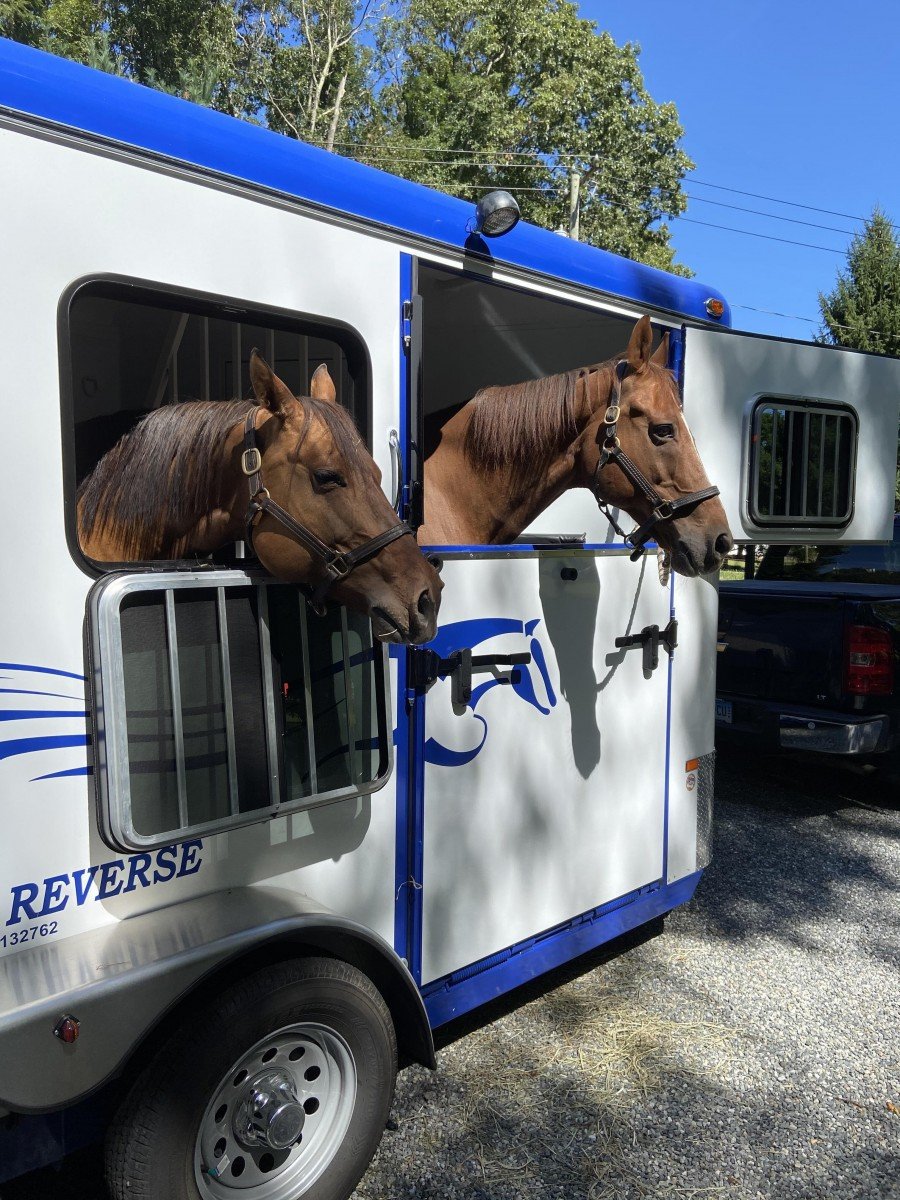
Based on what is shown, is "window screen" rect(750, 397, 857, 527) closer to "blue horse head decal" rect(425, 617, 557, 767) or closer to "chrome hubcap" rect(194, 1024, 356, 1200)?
"blue horse head decal" rect(425, 617, 557, 767)

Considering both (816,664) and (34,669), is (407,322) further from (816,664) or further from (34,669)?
(816,664)

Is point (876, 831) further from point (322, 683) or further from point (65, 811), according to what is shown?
point (65, 811)

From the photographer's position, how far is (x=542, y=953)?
3.04m

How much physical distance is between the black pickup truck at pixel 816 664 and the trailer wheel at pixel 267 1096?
3790mm

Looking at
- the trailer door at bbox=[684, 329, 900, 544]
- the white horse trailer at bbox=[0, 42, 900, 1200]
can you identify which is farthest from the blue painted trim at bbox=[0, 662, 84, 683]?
the trailer door at bbox=[684, 329, 900, 544]

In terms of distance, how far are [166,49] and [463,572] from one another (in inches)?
871

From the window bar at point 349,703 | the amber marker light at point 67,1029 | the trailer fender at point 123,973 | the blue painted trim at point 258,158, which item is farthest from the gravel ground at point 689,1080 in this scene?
the blue painted trim at point 258,158

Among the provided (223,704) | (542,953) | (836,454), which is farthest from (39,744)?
(836,454)

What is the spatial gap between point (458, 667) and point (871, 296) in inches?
905

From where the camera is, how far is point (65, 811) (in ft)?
6.04

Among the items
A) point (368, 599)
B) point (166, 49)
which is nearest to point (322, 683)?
point (368, 599)

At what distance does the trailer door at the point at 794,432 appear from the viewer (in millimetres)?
3541

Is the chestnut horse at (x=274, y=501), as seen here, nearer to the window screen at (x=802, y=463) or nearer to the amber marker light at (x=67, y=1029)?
the amber marker light at (x=67, y=1029)

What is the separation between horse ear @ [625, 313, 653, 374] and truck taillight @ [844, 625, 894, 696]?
9.47 ft
